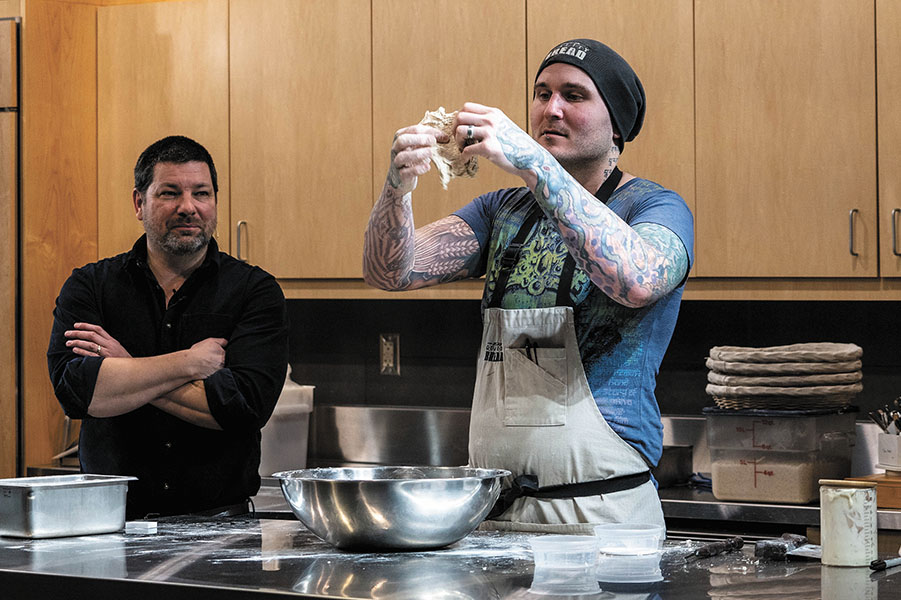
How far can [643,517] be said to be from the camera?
2002mm

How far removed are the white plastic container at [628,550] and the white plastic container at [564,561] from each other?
0.02 m

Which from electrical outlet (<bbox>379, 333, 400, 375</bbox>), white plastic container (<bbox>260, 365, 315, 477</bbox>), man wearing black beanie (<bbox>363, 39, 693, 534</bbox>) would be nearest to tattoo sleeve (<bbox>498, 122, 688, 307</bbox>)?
man wearing black beanie (<bbox>363, 39, 693, 534</bbox>)

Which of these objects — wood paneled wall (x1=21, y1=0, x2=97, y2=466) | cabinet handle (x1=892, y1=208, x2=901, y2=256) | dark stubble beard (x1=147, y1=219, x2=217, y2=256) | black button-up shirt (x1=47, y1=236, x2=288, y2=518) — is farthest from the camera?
wood paneled wall (x1=21, y1=0, x2=97, y2=466)

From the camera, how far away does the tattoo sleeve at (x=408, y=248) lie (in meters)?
2.07

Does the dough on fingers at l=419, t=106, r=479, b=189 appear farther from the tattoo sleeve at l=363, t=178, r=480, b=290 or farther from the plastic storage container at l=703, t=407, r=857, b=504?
the plastic storage container at l=703, t=407, r=857, b=504

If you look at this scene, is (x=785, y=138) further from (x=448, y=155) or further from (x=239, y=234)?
(x=239, y=234)

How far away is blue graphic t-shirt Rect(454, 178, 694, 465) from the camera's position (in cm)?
199

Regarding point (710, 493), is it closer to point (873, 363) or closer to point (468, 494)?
point (873, 363)

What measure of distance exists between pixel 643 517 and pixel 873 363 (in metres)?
1.71

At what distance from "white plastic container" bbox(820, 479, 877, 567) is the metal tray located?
1.06m

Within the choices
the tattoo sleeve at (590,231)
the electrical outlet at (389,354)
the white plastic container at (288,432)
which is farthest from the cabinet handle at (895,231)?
the white plastic container at (288,432)

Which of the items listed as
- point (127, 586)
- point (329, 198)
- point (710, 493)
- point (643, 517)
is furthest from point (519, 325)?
point (329, 198)

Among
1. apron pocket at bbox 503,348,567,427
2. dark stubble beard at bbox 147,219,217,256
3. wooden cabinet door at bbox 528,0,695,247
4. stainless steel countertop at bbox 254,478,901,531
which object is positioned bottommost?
stainless steel countertop at bbox 254,478,901,531

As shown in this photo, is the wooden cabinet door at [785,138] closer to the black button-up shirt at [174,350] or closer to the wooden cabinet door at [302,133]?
the wooden cabinet door at [302,133]
